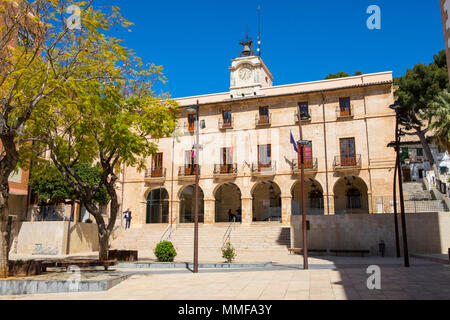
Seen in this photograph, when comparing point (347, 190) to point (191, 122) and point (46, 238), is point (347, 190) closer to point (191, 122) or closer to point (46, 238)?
point (191, 122)

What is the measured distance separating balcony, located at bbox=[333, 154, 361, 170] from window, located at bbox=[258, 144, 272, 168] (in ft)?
16.6

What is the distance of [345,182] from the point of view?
32.2 m

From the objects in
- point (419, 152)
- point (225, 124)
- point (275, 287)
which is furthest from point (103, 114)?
point (419, 152)

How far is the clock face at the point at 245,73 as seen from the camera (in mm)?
34781

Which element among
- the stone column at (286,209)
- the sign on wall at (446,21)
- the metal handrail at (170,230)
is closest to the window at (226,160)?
the stone column at (286,209)

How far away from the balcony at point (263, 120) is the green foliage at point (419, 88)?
10762mm

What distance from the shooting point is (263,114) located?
32.1 m

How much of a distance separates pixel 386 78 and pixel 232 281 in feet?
78.1

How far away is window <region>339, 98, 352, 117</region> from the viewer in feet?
97.5

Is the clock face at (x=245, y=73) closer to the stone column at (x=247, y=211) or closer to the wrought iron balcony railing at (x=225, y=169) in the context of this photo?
the wrought iron balcony railing at (x=225, y=169)

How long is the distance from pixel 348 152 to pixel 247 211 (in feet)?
29.5

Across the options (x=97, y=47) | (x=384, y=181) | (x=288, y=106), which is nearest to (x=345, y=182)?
(x=384, y=181)

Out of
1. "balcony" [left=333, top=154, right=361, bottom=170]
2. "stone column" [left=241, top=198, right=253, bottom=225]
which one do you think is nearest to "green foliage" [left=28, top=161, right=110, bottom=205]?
"stone column" [left=241, top=198, right=253, bottom=225]
